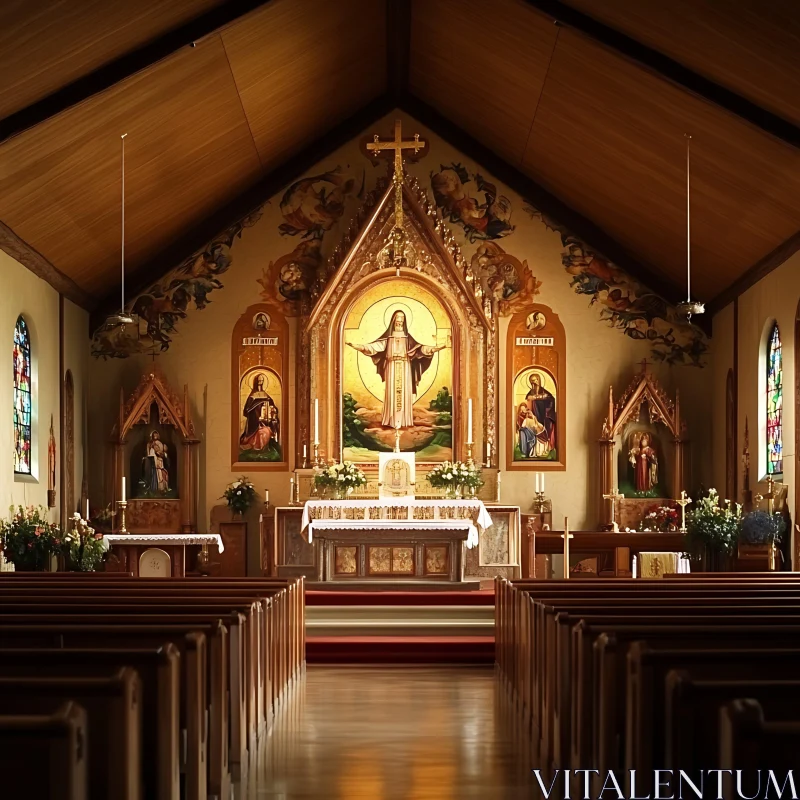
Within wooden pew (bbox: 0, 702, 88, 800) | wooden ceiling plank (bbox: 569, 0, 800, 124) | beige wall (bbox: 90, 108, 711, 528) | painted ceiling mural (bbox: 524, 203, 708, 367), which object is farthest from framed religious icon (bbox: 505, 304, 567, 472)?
wooden pew (bbox: 0, 702, 88, 800)

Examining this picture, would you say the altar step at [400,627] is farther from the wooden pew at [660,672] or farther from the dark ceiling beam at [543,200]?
the wooden pew at [660,672]

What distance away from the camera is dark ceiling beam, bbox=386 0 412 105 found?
55.5 feet

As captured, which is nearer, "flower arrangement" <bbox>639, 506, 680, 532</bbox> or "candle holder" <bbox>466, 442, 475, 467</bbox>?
"flower arrangement" <bbox>639, 506, 680, 532</bbox>

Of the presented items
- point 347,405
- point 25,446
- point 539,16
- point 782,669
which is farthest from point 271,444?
point 782,669

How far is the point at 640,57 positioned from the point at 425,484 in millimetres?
8241

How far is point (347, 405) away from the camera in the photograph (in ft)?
65.1

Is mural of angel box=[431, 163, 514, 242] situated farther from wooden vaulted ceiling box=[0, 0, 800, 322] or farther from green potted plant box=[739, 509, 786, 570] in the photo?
green potted plant box=[739, 509, 786, 570]

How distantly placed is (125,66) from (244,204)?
683cm

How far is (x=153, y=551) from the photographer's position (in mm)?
17312

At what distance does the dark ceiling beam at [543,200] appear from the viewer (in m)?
20.0

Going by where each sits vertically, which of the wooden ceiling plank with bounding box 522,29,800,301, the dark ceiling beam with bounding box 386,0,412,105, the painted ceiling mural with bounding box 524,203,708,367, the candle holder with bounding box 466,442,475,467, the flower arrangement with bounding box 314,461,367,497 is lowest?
the flower arrangement with bounding box 314,461,367,497

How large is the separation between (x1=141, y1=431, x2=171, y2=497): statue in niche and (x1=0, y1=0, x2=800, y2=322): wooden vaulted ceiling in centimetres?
271

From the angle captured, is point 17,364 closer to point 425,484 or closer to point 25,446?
point 25,446

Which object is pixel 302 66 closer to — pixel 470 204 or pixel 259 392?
pixel 470 204
